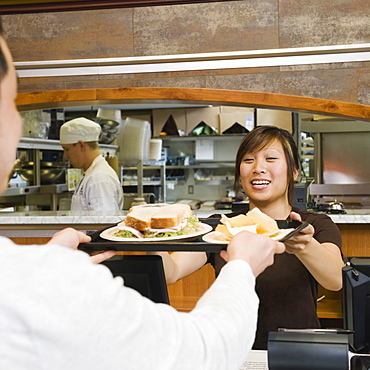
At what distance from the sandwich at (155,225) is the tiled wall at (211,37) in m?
1.97

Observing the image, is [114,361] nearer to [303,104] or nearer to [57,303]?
[57,303]

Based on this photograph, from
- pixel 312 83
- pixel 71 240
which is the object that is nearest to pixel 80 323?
pixel 71 240

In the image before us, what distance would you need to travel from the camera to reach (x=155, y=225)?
5.18 feet

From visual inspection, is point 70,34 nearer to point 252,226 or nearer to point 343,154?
point 252,226

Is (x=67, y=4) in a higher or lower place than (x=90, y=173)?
higher

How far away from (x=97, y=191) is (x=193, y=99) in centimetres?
113

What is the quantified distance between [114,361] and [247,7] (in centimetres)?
315

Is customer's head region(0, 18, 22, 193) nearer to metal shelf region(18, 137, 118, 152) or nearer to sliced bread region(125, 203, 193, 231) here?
sliced bread region(125, 203, 193, 231)

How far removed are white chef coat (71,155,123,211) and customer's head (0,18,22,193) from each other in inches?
130

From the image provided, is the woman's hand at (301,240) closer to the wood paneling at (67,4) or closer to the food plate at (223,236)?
the food plate at (223,236)

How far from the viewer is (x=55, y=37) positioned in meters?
3.66

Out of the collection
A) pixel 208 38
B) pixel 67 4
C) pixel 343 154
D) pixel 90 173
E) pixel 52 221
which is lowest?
pixel 52 221

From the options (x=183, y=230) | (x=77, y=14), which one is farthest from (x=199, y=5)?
(x=183, y=230)

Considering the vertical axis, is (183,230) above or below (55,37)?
below
